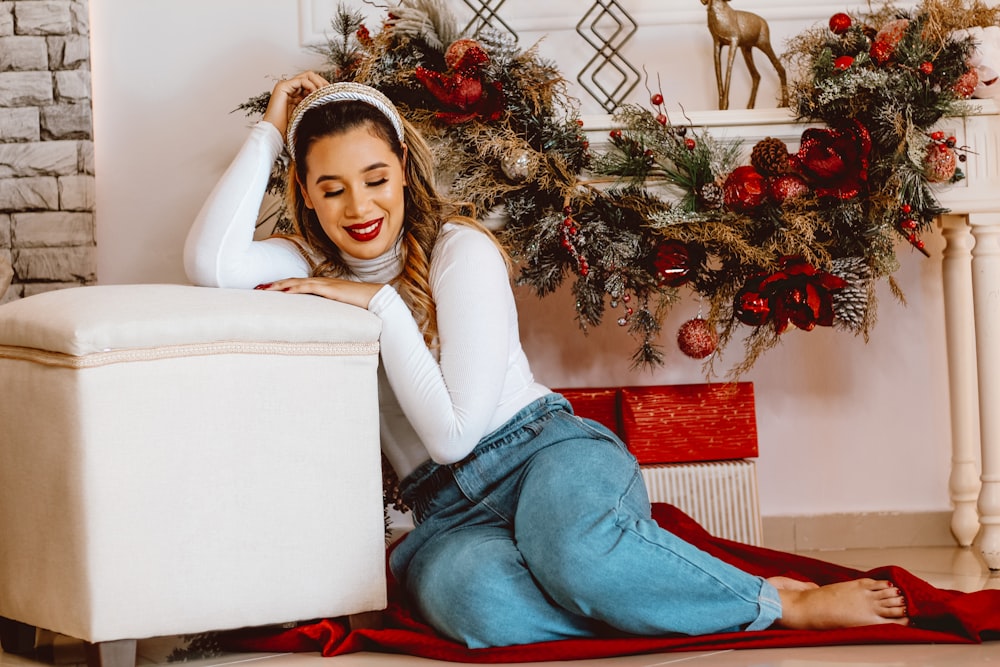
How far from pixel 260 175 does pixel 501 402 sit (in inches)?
20.5

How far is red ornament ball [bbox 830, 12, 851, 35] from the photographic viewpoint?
1826 millimetres

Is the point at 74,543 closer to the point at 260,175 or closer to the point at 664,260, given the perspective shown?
the point at 260,175

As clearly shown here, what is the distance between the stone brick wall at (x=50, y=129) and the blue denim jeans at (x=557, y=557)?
1196 mm

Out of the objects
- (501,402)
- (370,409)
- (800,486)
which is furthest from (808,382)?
(370,409)

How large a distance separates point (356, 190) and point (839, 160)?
0.82 metres

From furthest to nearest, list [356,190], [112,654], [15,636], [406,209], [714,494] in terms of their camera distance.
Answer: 1. [714,494]
2. [406,209]
3. [356,190]
4. [15,636]
5. [112,654]

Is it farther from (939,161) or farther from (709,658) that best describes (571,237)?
(709,658)

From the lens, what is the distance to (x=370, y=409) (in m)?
1.36

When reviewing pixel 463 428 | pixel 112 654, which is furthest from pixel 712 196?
pixel 112 654

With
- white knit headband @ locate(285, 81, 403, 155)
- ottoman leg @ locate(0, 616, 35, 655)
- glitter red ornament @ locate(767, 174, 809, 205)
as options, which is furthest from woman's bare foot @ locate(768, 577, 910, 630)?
ottoman leg @ locate(0, 616, 35, 655)

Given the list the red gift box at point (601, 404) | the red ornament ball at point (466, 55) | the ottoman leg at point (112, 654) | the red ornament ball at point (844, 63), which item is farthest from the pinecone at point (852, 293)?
the ottoman leg at point (112, 654)

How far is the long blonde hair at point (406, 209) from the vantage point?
1543 millimetres

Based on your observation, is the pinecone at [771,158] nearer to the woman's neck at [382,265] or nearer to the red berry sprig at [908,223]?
the red berry sprig at [908,223]

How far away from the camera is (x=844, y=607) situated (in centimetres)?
133
